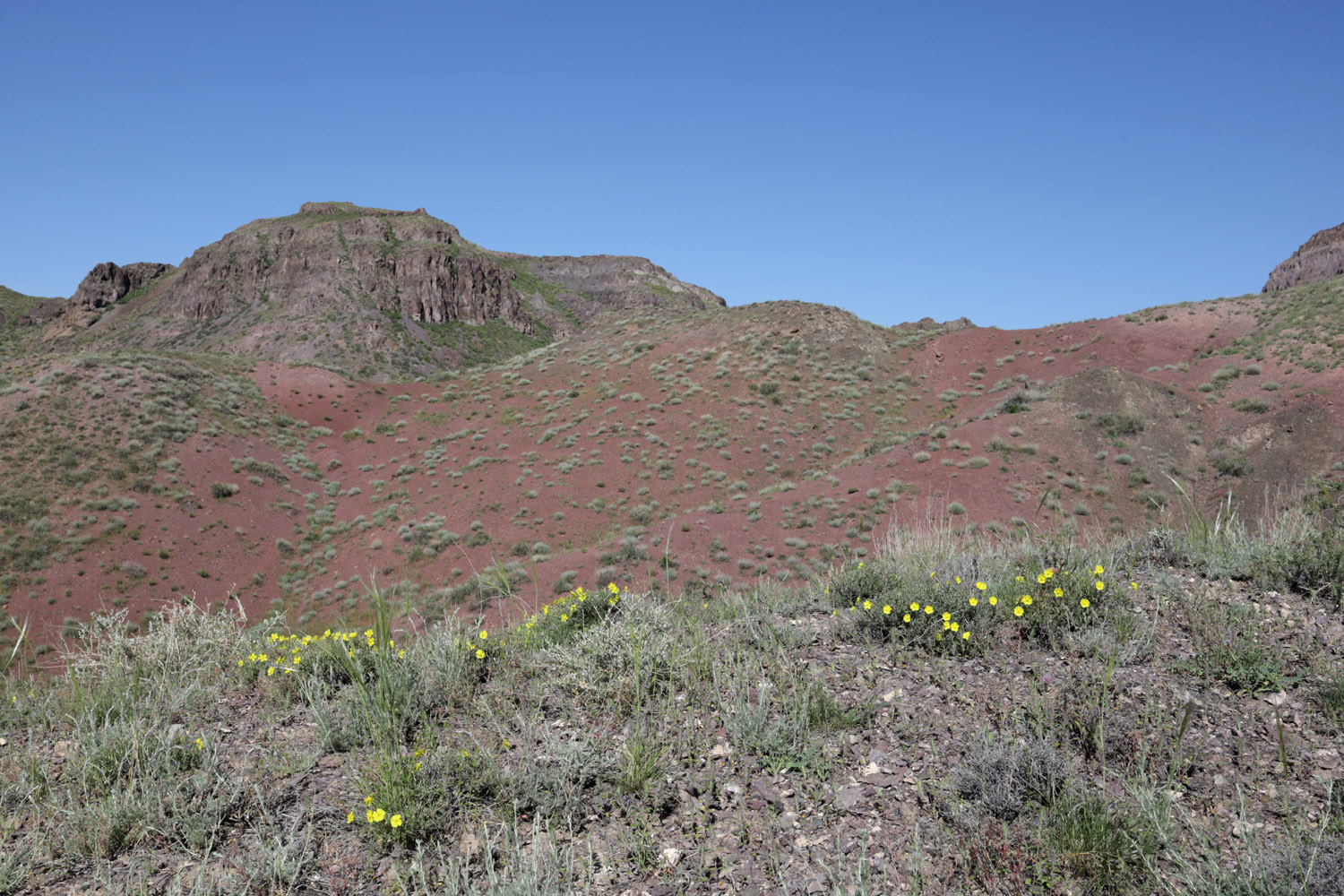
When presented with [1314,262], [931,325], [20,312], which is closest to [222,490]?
[931,325]

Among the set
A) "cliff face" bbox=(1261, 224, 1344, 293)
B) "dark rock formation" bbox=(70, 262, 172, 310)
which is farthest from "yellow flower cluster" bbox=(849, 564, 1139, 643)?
"dark rock formation" bbox=(70, 262, 172, 310)

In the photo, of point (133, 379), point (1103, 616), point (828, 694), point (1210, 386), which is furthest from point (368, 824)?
point (133, 379)

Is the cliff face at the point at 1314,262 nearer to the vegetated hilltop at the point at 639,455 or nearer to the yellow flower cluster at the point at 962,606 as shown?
the vegetated hilltop at the point at 639,455

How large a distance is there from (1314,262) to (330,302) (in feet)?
345

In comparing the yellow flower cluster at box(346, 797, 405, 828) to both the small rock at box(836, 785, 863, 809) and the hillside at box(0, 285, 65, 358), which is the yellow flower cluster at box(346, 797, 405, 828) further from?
the hillside at box(0, 285, 65, 358)

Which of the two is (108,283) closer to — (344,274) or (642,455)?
(344,274)

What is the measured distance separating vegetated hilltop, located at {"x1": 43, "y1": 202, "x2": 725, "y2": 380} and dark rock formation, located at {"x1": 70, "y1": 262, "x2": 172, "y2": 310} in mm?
142

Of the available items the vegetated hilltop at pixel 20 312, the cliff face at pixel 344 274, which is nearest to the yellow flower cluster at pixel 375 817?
the cliff face at pixel 344 274

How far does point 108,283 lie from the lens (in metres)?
95.2

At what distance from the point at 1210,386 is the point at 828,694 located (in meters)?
26.4

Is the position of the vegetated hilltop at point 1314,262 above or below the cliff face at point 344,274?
below

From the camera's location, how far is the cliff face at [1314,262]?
60.2 meters

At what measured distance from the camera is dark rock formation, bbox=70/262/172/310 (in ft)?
303

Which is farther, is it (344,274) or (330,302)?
(344,274)
